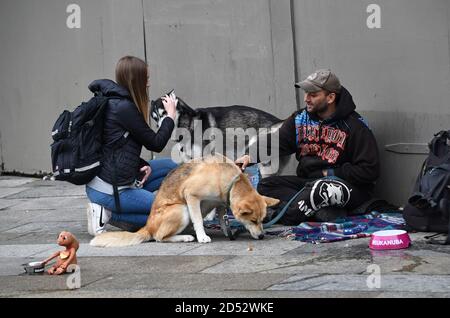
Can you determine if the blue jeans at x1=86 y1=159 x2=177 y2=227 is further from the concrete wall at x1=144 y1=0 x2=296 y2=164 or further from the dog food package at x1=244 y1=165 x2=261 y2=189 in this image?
the concrete wall at x1=144 y1=0 x2=296 y2=164

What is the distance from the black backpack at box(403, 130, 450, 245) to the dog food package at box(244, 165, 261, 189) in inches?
71.0

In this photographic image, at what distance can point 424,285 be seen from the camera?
5371 mm

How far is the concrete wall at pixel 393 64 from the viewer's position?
7809 millimetres

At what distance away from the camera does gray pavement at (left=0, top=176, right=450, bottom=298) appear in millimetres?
5477

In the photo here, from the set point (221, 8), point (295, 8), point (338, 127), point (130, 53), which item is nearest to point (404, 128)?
point (338, 127)

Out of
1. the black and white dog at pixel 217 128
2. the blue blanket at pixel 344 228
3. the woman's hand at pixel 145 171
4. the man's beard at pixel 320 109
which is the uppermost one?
the man's beard at pixel 320 109

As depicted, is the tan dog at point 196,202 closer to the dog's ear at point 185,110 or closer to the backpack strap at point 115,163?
the backpack strap at point 115,163

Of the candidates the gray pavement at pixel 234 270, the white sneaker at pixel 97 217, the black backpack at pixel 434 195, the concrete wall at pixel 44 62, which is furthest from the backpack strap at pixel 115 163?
the concrete wall at pixel 44 62

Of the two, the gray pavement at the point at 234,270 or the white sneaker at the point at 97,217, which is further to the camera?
the white sneaker at the point at 97,217

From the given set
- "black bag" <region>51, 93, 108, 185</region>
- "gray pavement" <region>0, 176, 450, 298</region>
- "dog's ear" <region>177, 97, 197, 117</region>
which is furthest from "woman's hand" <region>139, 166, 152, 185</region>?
"dog's ear" <region>177, 97, 197, 117</region>

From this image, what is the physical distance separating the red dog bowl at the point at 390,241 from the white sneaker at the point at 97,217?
234cm

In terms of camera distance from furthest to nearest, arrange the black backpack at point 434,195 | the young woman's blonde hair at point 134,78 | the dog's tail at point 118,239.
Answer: the young woman's blonde hair at point 134,78 < the dog's tail at point 118,239 < the black backpack at point 434,195

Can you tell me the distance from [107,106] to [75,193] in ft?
9.24

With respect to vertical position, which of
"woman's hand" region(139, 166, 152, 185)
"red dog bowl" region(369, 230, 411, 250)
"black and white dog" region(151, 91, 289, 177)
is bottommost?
"red dog bowl" region(369, 230, 411, 250)
